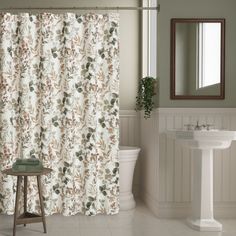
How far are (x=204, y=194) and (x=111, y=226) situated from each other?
893 millimetres

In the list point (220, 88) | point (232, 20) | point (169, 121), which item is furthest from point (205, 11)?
point (169, 121)

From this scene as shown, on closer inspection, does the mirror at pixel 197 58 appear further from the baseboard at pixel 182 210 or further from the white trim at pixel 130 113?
the white trim at pixel 130 113

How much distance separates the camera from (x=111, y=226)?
4.11m

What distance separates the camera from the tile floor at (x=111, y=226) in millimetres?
3867

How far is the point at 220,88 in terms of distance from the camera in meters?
4.41

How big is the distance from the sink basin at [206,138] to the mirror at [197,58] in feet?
2.19

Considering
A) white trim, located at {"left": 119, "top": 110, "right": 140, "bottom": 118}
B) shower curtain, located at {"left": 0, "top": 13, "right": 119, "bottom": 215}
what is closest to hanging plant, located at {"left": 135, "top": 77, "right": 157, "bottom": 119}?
shower curtain, located at {"left": 0, "top": 13, "right": 119, "bottom": 215}

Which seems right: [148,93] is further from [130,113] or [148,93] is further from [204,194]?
[204,194]

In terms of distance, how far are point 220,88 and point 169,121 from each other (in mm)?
599

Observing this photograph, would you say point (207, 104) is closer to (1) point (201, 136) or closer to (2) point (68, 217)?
(1) point (201, 136)

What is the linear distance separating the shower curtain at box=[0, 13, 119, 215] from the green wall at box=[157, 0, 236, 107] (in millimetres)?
452

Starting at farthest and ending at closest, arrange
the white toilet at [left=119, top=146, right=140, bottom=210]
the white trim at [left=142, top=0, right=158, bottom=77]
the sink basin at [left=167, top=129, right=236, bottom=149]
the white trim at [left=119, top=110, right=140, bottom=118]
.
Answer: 1. the white trim at [left=119, top=110, right=140, bottom=118]
2. the white trim at [left=142, top=0, right=158, bottom=77]
3. the white toilet at [left=119, top=146, right=140, bottom=210]
4. the sink basin at [left=167, top=129, right=236, bottom=149]

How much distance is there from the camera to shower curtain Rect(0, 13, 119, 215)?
4.32 meters

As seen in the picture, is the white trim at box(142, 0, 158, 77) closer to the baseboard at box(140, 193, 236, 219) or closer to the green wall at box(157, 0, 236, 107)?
the green wall at box(157, 0, 236, 107)
